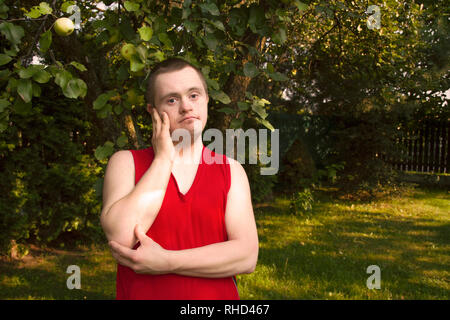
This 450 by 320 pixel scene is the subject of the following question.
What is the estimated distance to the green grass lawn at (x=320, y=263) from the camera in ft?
14.2

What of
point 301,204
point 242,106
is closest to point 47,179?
point 242,106

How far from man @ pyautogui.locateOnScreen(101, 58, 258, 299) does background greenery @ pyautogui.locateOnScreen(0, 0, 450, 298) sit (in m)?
0.34

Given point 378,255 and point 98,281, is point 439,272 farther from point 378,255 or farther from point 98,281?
point 98,281

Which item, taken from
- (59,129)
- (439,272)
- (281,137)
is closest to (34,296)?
(59,129)

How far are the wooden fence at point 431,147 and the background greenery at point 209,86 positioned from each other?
31 cm

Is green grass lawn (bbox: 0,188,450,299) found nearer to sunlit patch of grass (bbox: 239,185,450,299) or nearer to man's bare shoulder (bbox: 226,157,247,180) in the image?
sunlit patch of grass (bbox: 239,185,450,299)

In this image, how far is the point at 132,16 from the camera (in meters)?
2.37

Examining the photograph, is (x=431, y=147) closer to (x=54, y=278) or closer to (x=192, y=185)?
(x=54, y=278)

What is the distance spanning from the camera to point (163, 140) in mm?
1352

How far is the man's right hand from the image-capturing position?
1.35 metres

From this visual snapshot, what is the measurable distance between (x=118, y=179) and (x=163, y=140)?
0.24m
